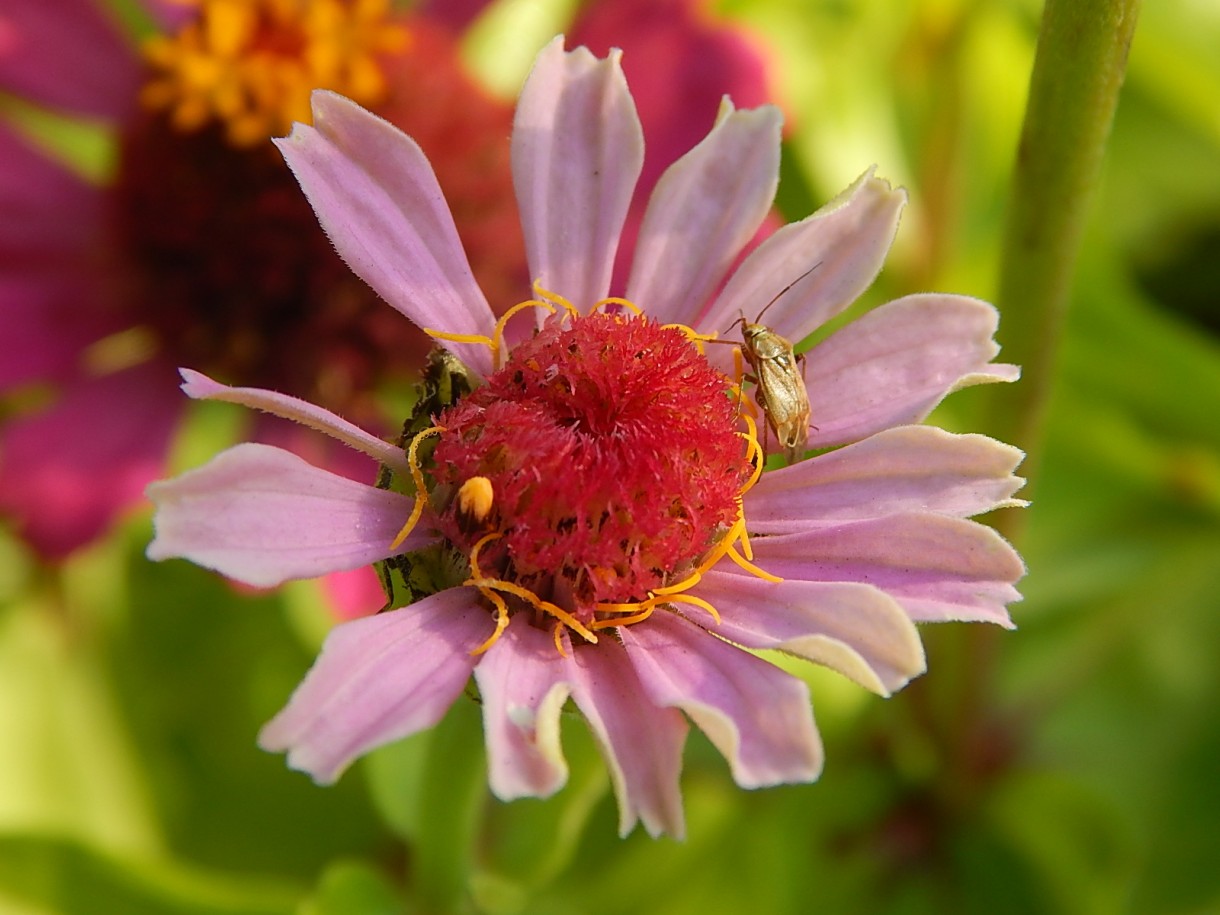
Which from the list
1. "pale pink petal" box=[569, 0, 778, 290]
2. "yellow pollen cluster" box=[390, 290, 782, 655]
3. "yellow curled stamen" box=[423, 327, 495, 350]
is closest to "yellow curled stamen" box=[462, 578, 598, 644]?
"yellow pollen cluster" box=[390, 290, 782, 655]

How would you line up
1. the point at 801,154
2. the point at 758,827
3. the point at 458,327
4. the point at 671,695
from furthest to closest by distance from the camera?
the point at 801,154 < the point at 758,827 < the point at 458,327 < the point at 671,695

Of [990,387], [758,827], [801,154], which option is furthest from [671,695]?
[801,154]

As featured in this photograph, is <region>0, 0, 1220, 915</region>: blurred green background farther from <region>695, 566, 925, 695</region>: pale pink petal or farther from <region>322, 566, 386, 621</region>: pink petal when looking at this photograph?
<region>695, 566, 925, 695</region>: pale pink petal

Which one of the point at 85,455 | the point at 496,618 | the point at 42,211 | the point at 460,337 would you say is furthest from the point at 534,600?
the point at 42,211

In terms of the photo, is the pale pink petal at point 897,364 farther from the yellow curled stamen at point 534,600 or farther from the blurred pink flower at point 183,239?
the blurred pink flower at point 183,239

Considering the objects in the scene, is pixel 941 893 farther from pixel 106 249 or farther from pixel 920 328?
pixel 106 249

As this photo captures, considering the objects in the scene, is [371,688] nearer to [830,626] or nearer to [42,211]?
[830,626]
